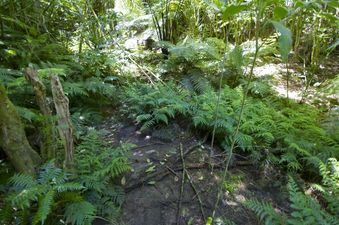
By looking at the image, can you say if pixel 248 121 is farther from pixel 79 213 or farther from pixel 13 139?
pixel 13 139

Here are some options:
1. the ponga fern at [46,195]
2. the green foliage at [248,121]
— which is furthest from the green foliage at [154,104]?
the ponga fern at [46,195]

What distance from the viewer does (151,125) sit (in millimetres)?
3621

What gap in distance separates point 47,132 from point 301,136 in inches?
114

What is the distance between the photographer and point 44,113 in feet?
8.32

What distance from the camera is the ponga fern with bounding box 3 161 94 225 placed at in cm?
207

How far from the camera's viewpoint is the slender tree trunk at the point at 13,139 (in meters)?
2.36

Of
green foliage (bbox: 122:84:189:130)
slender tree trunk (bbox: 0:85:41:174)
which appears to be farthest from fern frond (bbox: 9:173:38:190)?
green foliage (bbox: 122:84:189:130)

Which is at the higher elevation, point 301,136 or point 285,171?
point 301,136

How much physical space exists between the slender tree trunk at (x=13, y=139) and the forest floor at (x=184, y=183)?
0.88 meters

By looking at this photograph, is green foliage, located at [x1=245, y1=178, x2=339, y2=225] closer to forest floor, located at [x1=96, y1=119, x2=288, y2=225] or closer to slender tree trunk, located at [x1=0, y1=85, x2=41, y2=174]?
forest floor, located at [x1=96, y1=119, x2=288, y2=225]

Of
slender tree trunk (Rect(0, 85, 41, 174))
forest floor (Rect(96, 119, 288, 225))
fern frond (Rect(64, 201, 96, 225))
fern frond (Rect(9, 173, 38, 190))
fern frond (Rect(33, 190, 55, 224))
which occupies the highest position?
slender tree trunk (Rect(0, 85, 41, 174))

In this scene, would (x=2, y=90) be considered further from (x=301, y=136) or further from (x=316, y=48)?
(x=316, y=48)

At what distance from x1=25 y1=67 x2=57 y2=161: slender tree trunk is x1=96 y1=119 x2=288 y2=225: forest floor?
74cm

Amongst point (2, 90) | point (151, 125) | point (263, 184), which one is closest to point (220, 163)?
point (263, 184)
